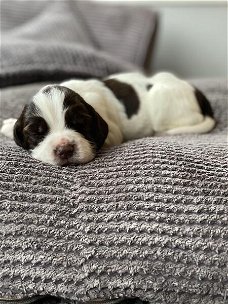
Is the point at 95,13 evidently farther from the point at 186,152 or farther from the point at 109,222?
the point at 109,222

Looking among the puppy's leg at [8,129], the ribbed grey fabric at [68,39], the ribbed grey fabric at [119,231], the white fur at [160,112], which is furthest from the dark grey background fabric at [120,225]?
the ribbed grey fabric at [68,39]

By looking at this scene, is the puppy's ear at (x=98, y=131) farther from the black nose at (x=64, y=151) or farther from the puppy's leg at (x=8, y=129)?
the puppy's leg at (x=8, y=129)

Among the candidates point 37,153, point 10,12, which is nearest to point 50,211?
point 37,153

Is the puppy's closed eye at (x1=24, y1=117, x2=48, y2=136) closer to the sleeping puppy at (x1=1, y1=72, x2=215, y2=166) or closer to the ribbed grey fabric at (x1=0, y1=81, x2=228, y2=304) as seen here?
the sleeping puppy at (x1=1, y1=72, x2=215, y2=166)

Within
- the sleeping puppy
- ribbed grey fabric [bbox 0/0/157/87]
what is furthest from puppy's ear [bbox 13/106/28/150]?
ribbed grey fabric [bbox 0/0/157/87]

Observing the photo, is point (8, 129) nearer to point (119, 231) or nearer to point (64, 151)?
point (64, 151)
